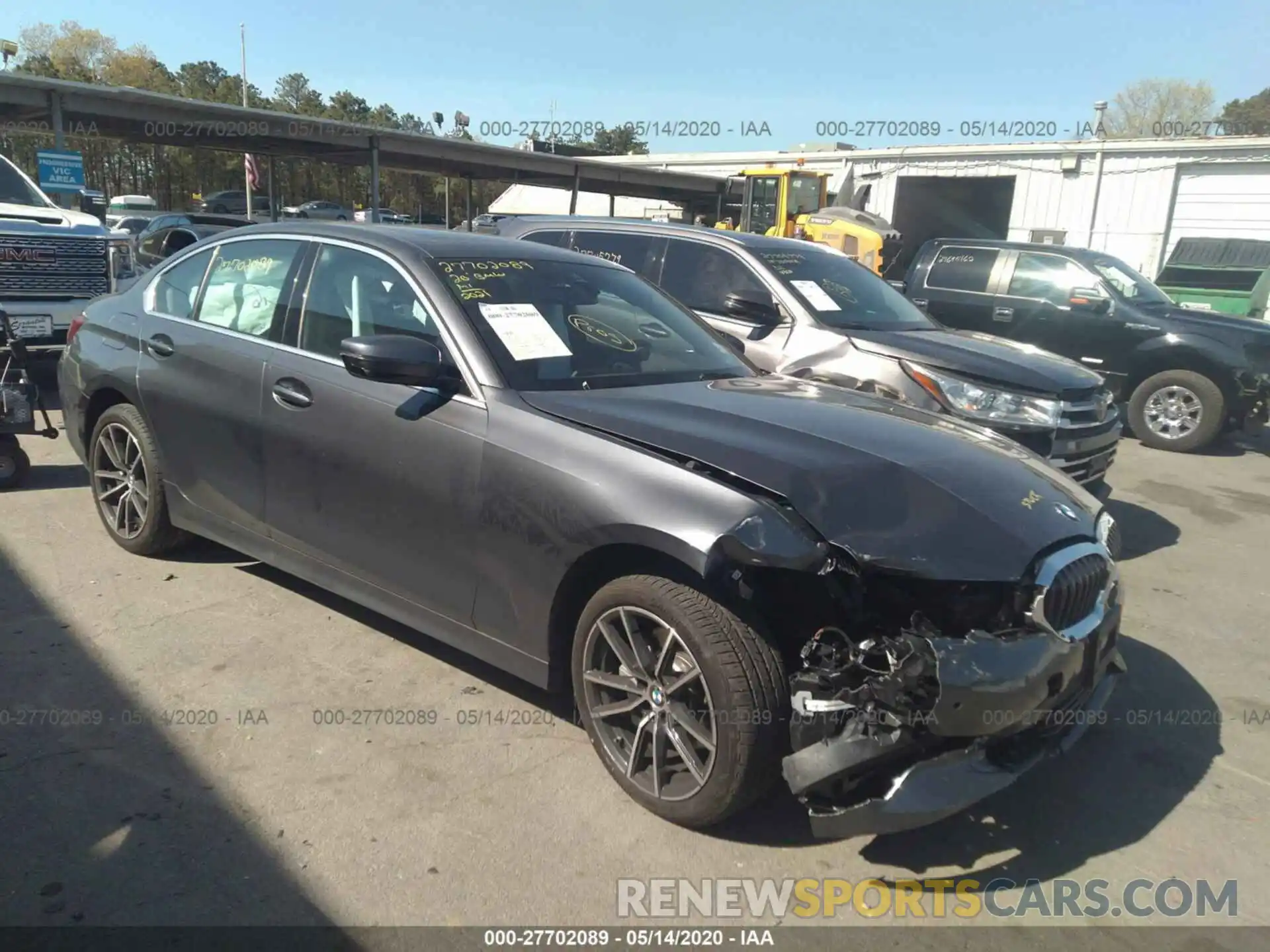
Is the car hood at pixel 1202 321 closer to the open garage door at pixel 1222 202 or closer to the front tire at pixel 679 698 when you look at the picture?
the front tire at pixel 679 698

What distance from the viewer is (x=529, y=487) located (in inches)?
122

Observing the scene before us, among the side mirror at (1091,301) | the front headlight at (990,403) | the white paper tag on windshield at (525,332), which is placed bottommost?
the front headlight at (990,403)

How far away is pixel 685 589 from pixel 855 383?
Answer: 10.9 feet

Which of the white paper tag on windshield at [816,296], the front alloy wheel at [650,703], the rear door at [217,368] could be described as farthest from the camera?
the white paper tag on windshield at [816,296]

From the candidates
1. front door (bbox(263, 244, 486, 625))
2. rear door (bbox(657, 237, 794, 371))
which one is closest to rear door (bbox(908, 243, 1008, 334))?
rear door (bbox(657, 237, 794, 371))

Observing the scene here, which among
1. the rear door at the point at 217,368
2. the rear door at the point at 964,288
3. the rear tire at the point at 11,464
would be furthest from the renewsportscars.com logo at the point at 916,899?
the rear door at the point at 964,288

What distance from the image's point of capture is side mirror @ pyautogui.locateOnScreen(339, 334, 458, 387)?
3.22 meters

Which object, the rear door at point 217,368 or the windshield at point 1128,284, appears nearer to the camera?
the rear door at point 217,368

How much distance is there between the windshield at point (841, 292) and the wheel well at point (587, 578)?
378 cm

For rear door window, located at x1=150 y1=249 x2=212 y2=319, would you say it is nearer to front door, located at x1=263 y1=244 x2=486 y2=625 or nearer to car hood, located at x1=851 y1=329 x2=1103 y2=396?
front door, located at x1=263 y1=244 x2=486 y2=625

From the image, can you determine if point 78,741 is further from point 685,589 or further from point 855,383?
point 855,383

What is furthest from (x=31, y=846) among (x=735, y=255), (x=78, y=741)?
(x=735, y=255)

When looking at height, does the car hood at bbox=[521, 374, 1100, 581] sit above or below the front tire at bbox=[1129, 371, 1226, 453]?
above

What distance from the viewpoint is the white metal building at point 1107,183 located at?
935 inches
